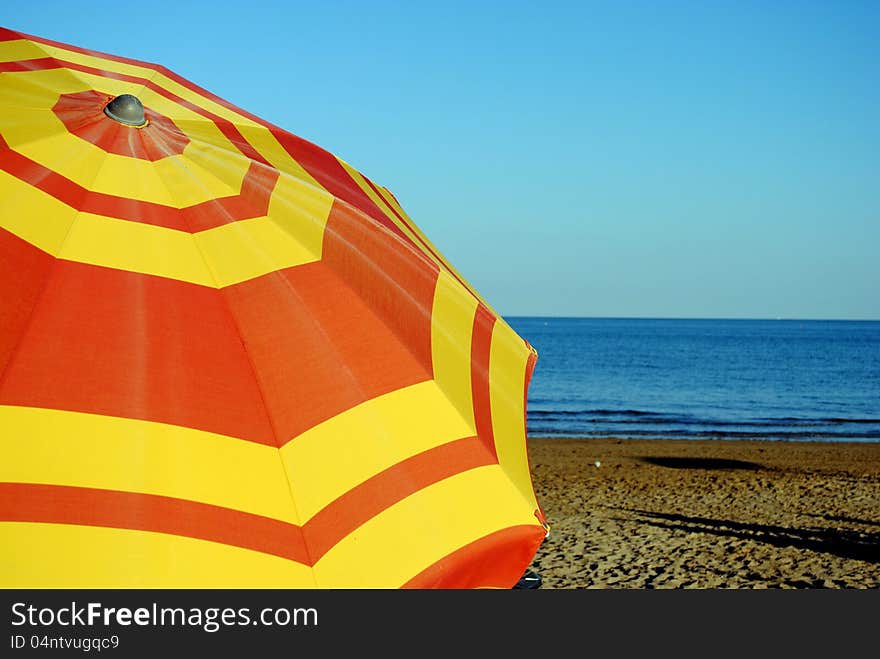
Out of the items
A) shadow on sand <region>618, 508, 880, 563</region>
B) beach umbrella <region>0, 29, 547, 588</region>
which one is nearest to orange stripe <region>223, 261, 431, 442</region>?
beach umbrella <region>0, 29, 547, 588</region>

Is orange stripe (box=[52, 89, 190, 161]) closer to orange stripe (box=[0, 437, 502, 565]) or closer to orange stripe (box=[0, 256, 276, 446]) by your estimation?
orange stripe (box=[0, 256, 276, 446])

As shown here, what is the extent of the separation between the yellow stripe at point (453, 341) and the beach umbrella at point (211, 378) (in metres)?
0.01

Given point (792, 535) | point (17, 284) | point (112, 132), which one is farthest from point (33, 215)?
point (792, 535)

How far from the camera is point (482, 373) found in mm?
2818

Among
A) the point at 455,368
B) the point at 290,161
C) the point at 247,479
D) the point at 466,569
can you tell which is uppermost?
the point at 290,161

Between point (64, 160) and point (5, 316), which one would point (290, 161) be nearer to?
point (64, 160)

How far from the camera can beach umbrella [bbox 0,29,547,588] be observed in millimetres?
1952

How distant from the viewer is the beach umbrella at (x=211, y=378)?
195 cm

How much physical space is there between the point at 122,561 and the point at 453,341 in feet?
3.98

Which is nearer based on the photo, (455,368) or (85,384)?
(85,384)

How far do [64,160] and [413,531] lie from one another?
1.39 m

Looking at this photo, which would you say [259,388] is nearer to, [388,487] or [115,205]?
[388,487]
